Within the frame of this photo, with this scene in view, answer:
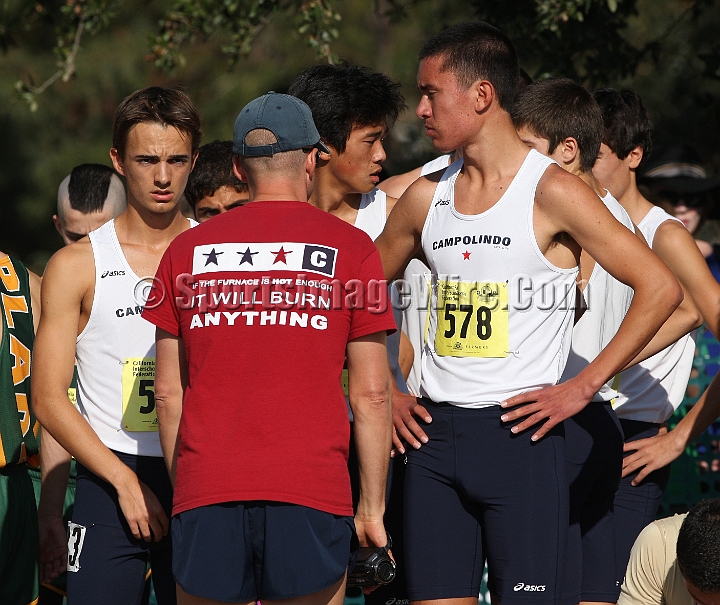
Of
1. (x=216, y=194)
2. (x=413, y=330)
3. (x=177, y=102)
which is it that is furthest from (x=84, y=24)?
(x=413, y=330)

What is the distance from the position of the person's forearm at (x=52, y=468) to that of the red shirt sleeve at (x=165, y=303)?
42.5 inches

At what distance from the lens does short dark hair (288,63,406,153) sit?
13.1 ft

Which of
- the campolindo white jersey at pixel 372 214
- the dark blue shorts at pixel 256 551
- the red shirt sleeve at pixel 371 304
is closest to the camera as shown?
the dark blue shorts at pixel 256 551

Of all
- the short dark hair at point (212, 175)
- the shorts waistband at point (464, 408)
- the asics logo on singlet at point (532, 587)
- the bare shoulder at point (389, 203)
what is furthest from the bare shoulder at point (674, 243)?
the short dark hair at point (212, 175)

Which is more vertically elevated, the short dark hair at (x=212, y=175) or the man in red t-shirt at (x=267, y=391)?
the short dark hair at (x=212, y=175)

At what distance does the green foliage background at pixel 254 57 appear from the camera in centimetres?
621

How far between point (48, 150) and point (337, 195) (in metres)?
11.8

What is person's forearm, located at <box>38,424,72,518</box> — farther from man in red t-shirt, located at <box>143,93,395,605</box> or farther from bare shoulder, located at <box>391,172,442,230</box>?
bare shoulder, located at <box>391,172,442,230</box>

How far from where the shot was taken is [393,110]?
416cm

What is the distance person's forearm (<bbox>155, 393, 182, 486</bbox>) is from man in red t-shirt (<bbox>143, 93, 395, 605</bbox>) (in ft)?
0.45

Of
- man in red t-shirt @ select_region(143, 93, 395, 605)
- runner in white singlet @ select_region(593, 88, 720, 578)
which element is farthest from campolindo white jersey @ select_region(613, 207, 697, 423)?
man in red t-shirt @ select_region(143, 93, 395, 605)

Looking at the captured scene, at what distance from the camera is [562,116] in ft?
12.5

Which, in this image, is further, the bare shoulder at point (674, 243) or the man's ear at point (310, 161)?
the bare shoulder at point (674, 243)

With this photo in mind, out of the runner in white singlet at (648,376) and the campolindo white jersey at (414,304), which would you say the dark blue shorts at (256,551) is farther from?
the runner in white singlet at (648,376)
